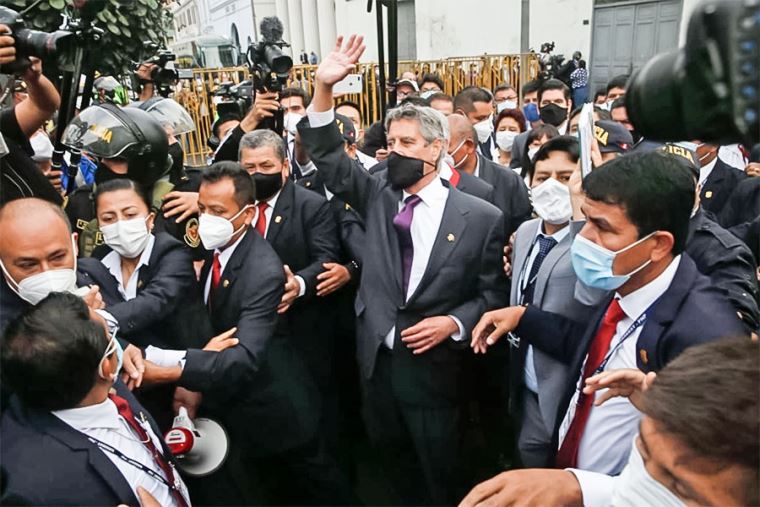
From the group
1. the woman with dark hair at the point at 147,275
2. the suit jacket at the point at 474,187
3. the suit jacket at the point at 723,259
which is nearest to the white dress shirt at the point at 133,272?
the woman with dark hair at the point at 147,275

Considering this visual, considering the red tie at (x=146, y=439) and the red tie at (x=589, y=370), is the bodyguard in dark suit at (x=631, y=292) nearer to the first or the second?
the red tie at (x=589, y=370)

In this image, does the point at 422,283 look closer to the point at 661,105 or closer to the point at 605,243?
the point at 605,243

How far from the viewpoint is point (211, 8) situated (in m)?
40.4

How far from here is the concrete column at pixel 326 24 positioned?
25069mm

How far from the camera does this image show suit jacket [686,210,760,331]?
2.01 meters

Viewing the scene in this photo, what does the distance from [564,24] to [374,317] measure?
15436 mm

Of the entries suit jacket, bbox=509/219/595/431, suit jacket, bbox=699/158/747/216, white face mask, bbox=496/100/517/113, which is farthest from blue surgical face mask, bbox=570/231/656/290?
white face mask, bbox=496/100/517/113

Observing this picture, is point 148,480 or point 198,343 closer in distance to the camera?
point 148,480

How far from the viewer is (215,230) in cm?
238

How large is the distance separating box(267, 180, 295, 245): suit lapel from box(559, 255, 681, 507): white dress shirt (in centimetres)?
170

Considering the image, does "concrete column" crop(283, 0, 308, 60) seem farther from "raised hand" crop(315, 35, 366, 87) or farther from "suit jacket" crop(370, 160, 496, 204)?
"raised hand" crop(315, 35, 366, 87)

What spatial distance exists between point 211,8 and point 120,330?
4348 cm

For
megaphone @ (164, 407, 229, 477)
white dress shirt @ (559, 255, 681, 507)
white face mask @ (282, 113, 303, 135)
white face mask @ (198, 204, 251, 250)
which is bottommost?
megaphone @ (164, 407, 229, 477)

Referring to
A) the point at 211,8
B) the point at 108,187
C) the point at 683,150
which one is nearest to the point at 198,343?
the point at 108,187
